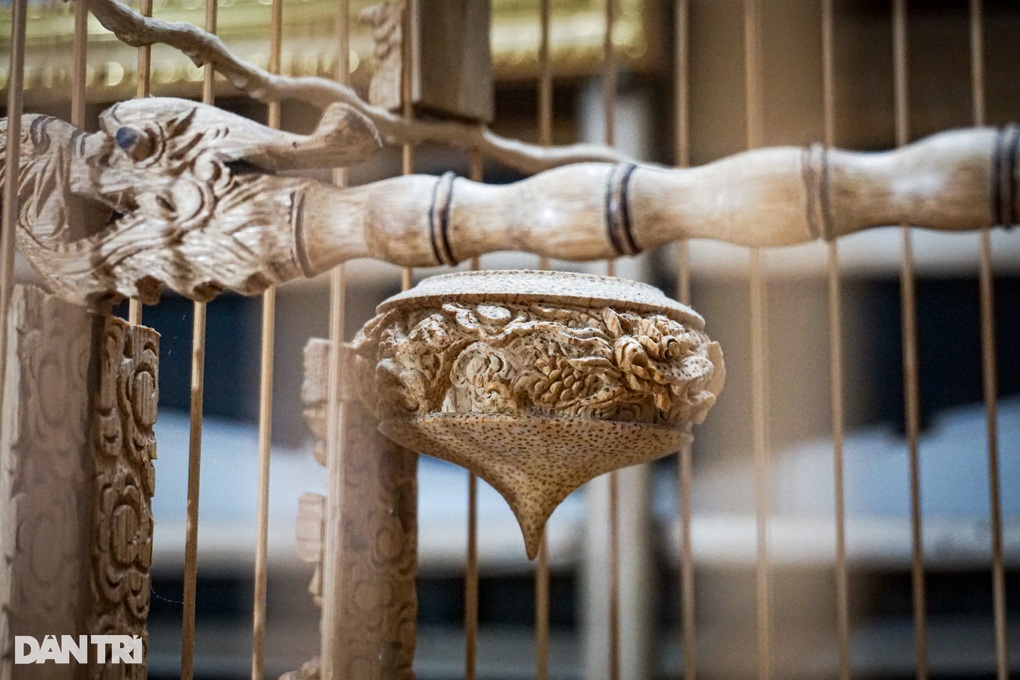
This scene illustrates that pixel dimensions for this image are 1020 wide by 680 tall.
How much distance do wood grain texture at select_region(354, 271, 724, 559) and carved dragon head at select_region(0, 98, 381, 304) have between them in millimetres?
101

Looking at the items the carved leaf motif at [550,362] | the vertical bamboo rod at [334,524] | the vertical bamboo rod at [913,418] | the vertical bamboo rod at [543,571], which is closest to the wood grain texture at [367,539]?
the vertical bamboo rod at [334,524]

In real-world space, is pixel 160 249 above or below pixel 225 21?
below

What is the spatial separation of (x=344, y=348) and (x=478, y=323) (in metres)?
0.25

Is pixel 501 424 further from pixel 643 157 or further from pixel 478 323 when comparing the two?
pixel 643 157

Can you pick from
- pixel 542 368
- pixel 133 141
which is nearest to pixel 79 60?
pixel 133 141

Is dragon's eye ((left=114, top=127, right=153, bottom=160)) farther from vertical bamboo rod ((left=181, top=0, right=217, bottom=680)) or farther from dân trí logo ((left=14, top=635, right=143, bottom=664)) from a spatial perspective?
dân trí logo ((left=14, top=635, right=143, bottom=664))

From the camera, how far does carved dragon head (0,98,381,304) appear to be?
830 millimetres

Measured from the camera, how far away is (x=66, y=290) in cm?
84

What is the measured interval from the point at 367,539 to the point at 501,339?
0.32 metres

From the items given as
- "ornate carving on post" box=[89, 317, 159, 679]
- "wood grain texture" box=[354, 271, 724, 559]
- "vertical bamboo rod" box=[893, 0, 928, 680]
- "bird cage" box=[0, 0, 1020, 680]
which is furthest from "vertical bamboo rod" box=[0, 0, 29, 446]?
"vertical bamboo rod" box=[893, 0, 928, 680]

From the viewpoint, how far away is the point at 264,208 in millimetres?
834

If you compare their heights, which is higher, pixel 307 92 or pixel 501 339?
pixel 307 92

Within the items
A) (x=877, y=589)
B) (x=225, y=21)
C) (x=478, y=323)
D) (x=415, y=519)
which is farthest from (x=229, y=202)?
(x=877, y=589)

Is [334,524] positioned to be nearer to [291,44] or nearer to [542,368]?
[542,368]
